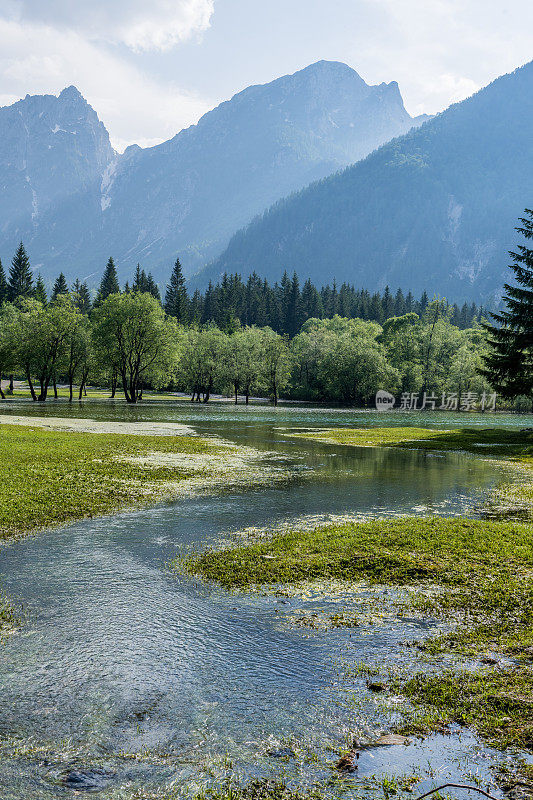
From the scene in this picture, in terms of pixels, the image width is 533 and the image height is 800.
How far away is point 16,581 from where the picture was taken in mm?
11703

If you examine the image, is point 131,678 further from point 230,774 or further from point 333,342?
point 333,342

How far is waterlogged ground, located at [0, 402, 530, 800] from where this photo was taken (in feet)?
20.1

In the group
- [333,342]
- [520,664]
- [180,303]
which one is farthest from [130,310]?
[520,664]

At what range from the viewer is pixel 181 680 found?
8.11 metres

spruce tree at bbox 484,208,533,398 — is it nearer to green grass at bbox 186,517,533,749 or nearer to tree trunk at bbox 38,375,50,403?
green grass at bbox 186,517,533,749

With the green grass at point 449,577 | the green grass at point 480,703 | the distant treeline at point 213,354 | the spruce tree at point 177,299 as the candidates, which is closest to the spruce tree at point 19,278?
the distant treeline at point 213,354

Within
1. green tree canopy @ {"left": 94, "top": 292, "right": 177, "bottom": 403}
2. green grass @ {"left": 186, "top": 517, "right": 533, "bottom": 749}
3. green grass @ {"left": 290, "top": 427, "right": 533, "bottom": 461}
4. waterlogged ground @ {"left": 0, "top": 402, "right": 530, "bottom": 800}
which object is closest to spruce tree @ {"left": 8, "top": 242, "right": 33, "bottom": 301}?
green tree canopy @ {"left": 94, "top": 292, "right": 177, "bottom": 403}

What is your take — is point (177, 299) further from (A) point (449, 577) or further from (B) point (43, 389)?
(A) point (449, 577)

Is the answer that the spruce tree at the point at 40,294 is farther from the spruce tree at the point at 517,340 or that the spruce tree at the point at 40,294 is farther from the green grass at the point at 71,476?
the spruce tree at the point at 517,340

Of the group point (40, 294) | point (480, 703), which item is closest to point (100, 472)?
point (480, 703)

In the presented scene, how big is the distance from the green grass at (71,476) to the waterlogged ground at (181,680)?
2.80 metres

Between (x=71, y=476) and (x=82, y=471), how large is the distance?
49.9 inches

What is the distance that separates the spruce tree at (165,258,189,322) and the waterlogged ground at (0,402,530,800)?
173490mm

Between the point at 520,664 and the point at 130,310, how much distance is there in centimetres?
9888
